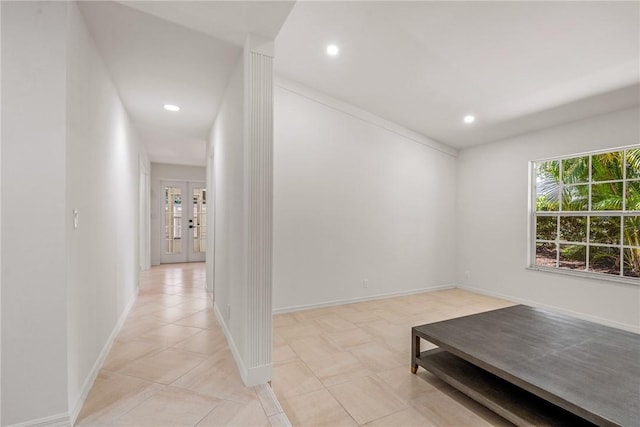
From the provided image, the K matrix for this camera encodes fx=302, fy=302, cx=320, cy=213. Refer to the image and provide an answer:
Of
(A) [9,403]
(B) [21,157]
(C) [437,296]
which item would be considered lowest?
(C) [437,296]

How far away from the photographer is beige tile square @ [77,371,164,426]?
1750 millimetres

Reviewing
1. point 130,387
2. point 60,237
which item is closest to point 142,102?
point 60,237

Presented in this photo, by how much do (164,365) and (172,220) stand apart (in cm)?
589

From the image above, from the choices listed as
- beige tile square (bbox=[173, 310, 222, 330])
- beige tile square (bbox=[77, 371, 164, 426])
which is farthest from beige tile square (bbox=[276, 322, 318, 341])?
beige tile square (bbox=[77, 371, 164, 426])

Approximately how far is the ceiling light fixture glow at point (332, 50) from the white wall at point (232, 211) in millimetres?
1058

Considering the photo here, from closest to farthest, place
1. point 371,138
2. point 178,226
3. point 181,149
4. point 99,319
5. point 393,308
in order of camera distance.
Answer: point 99,319
point 393,308
point 371,138
point 181,149
point 178,226

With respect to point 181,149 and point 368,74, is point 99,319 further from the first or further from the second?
point 181,149

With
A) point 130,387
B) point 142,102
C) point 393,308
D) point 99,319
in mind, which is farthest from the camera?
point 393,308

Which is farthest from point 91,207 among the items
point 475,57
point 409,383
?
point 475,57

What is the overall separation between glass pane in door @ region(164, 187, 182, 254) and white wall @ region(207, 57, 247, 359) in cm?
475

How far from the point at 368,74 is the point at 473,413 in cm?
325

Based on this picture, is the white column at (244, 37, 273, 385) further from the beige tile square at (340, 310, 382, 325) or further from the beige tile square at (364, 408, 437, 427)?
the beige tile square at (340, 310, 382, 325)

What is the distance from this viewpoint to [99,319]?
2355mm

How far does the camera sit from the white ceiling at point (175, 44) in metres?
1.85
